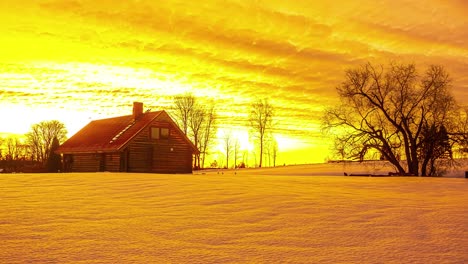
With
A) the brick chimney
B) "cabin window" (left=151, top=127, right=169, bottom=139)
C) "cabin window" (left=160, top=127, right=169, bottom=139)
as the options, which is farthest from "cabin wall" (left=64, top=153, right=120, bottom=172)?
the brick chimney

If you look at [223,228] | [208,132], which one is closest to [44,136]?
[208,132]

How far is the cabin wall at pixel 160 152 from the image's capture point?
37.7 m

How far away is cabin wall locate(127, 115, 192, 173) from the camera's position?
37.7 meters

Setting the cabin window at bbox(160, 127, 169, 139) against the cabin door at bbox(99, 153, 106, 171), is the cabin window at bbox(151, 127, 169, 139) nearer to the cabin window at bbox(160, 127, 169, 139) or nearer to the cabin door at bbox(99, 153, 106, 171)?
the cabin window at bbox(160, 127, 169, 139)

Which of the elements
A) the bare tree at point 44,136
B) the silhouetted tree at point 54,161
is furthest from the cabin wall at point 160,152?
the bare tree at point 44,136

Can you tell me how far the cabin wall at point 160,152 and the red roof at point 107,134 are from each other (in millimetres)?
734

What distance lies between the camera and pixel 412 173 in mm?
34219

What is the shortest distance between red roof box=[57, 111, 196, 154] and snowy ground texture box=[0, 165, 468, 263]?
25.1m

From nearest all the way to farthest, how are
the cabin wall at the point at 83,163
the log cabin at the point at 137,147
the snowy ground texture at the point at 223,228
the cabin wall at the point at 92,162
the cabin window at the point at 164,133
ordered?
the snowy ground texture at the point at 223,228 → the log cabin at the point at 137,147 → the cabin wall at the point at 92,162 → the cabin window at the point at 164,133 → the cabin wall at the point at 83,163

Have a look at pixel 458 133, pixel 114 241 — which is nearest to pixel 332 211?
pixel 114 241

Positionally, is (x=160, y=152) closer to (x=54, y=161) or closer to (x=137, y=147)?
(x=137, y=147)

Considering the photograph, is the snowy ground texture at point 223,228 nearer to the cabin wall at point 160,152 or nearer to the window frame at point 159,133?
the cabin wall at point 160,152

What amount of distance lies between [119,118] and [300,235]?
39203 millimetres

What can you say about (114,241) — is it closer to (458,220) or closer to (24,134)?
(458,220)
